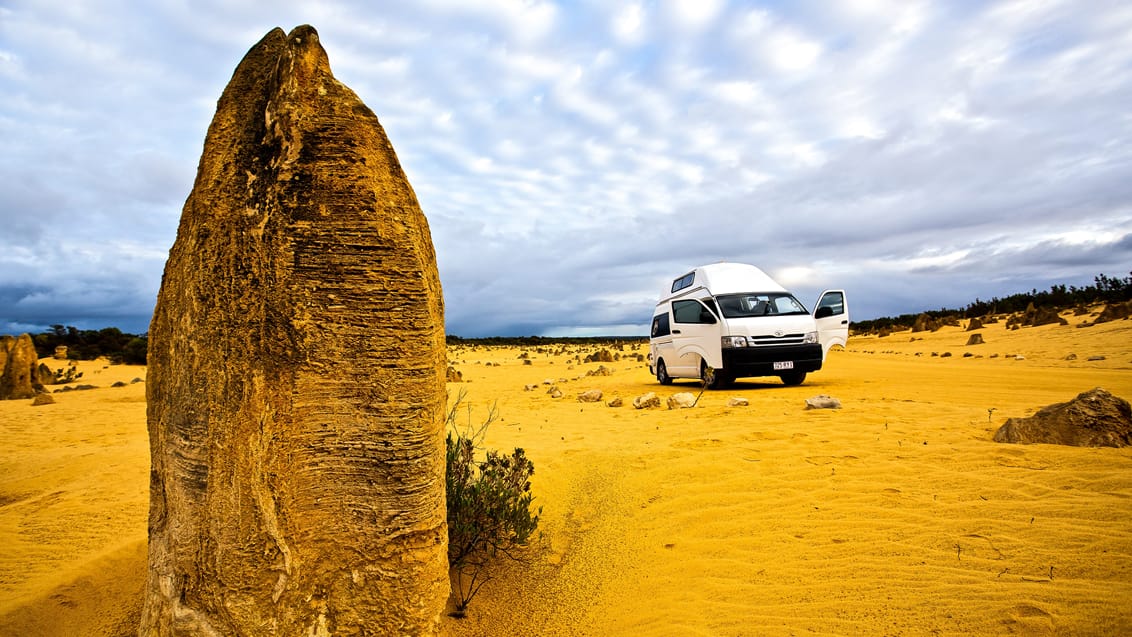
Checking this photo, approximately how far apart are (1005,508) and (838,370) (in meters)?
12.8

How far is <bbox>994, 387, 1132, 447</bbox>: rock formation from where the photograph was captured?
5.25 m

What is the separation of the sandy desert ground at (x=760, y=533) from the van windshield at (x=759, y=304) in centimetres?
374

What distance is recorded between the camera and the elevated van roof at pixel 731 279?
1204cm

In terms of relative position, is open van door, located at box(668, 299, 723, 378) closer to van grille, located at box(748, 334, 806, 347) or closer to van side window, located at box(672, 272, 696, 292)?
van grille, located at box(748, 334, 806, 347)

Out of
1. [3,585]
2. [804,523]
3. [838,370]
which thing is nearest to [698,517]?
[804,523]

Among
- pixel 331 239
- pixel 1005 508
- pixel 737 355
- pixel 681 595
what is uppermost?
pixel 331 239

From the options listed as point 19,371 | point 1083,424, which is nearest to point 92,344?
point 19,371

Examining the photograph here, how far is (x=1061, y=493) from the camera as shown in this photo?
4.27 metres

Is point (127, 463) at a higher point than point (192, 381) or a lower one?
lower

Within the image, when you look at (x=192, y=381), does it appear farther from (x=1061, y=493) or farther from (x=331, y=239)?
(x=1061, y=493)

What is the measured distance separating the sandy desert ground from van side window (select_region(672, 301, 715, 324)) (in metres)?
3.83

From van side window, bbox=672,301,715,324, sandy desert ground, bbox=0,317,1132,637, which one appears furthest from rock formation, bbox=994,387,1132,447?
van side window, bbox=672,301,715,324

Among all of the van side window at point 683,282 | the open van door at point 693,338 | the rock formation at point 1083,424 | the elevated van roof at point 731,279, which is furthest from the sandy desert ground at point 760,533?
the van side window at point 683,282

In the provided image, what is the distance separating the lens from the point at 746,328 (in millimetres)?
10969
